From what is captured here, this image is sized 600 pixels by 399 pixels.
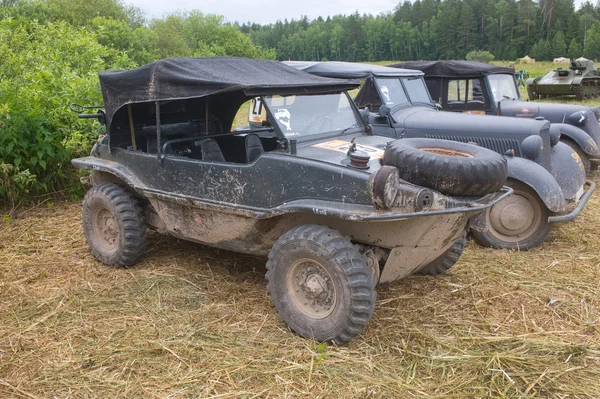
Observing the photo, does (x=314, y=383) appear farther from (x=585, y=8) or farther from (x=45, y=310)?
(x=585, y=8)

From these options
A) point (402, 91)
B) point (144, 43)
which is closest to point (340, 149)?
point (402, 91)

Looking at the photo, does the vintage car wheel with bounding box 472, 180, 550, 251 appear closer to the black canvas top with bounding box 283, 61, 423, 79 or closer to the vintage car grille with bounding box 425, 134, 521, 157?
the vintage car grille with bounding box 425, 134, 521, 157

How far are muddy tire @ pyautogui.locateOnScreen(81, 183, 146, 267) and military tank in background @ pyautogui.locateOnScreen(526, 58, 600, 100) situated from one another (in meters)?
19.6

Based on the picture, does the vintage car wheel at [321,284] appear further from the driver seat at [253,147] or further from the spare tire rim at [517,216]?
the spare tire rim at [517,216]

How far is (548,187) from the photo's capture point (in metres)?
5.65

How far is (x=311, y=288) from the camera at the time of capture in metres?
3.94

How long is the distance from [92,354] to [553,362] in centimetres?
302

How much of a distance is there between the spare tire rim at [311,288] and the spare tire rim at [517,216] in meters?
2.77

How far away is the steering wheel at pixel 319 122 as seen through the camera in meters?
4.76

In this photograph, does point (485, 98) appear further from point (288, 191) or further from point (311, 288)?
point (311, 288)

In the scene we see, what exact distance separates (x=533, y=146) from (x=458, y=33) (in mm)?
60432

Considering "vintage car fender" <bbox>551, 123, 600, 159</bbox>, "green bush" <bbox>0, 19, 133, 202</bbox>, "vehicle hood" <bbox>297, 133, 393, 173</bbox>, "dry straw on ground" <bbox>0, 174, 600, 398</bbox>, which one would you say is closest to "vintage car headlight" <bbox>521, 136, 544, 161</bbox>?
"dry straw on ground" <bbox>0, 174, 600, 398</bbox>

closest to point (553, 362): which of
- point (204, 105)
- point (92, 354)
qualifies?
point (92, 354)

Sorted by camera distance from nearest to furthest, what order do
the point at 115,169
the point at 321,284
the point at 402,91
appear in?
1. the point at 321,284
2. the point at 115,169
3. the point at 402,91
